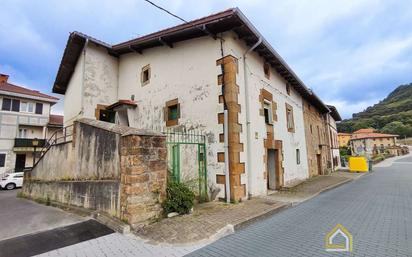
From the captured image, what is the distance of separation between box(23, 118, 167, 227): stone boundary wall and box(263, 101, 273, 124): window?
5.71 metres

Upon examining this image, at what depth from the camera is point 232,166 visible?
6.95 meters

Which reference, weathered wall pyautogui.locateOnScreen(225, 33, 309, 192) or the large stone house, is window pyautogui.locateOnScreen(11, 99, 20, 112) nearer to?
the large stone house

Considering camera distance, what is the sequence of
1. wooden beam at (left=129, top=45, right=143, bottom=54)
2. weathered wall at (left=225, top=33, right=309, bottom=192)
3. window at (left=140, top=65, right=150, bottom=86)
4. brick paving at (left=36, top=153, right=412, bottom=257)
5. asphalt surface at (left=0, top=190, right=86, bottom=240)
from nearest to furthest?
brick paving at (left=36, top=153, right=412, bottom=257)
asphalt surface at (left=0, top=190, right=86, bottom=240)
weathered wall at (left=225, top=33, right=309, bottom=192)
window at (left=140, top=65, right=150, bottom=86)
wooden beam at (left=129, top=45, right=143, bottom=54)

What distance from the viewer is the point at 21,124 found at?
22.8 metres

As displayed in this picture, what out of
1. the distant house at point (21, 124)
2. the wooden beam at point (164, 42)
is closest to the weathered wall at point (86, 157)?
the wooden beam at point (164, 42)

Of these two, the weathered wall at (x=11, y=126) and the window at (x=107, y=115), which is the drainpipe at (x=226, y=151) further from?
the weathered wall at (x=11, y=126)

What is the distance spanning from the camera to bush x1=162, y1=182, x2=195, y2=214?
5.17 metres

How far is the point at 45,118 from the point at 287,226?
26824 mm

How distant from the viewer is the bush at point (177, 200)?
5172mm

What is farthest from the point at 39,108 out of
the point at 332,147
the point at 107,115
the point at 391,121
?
the point at 391,121

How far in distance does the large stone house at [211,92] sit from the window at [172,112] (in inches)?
1.5

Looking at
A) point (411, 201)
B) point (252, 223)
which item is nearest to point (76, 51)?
point (252, 223)

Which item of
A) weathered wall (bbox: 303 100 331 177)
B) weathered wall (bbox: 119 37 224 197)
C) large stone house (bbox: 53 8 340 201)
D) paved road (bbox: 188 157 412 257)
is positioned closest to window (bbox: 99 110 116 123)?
large stone house (bbox: 53 8 340 201)

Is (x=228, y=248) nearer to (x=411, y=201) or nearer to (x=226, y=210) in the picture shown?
(x=226, y=210)
